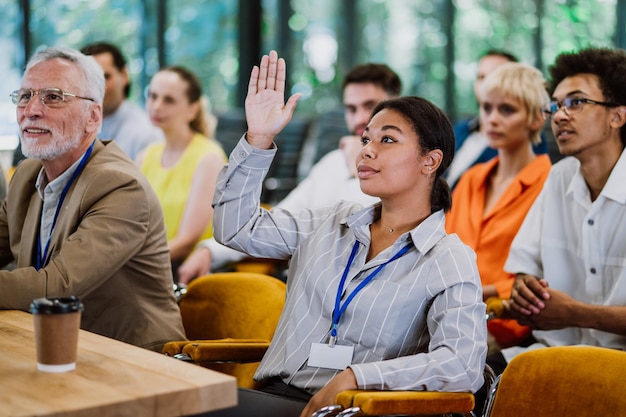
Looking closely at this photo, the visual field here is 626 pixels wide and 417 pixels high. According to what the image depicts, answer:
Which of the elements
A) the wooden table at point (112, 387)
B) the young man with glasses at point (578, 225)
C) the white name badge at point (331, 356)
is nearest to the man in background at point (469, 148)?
the young man with glasses at point (578, 225)

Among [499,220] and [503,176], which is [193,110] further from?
[499,220]

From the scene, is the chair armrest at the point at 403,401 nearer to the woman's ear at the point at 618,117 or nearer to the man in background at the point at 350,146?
the woman's ear at the point at 618,117

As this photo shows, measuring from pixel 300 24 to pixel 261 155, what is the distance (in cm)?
700

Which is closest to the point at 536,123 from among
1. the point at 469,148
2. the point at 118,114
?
the point at 469,148

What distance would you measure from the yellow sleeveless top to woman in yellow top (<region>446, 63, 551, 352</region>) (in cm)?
129

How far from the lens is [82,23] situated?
732cm

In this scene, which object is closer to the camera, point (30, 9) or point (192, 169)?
point (192, 169)

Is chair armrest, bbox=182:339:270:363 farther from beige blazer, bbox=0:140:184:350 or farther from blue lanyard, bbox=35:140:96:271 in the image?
blue lanyard, bbox=35:140:96:271

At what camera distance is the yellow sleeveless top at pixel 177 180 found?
4.03 meters

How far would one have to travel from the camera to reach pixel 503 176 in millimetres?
3328

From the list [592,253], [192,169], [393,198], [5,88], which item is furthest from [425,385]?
[5,88]

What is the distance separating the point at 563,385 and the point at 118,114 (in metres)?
3.27

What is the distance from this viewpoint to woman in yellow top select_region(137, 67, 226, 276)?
3922 mm

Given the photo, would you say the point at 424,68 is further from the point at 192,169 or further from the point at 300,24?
the point at 192,169
